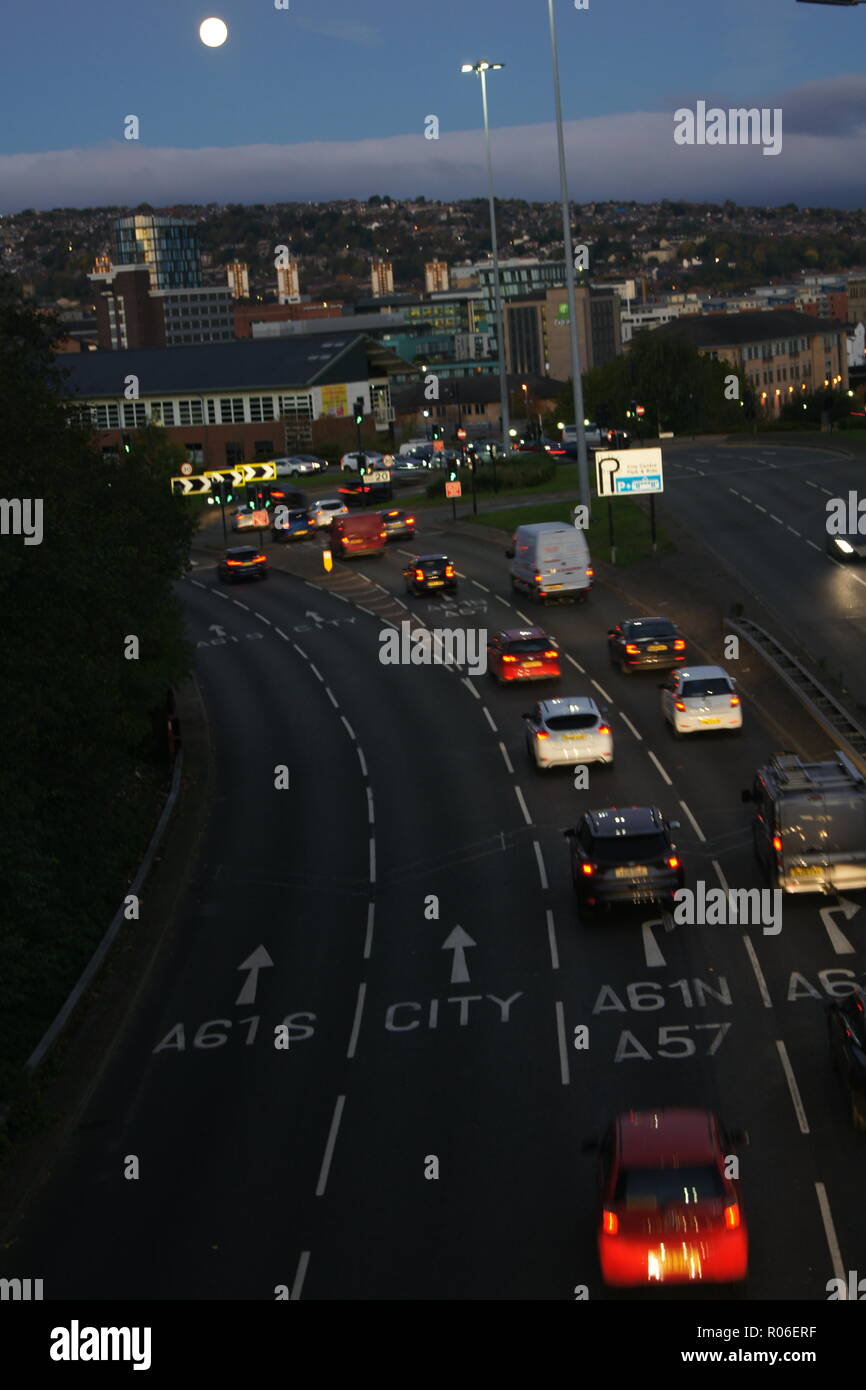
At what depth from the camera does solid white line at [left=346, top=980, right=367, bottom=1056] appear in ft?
71.0

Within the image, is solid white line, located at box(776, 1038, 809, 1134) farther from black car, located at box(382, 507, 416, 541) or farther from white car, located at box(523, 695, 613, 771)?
black car, located at box(382, 507, 416, 541)

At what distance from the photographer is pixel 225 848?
105ft

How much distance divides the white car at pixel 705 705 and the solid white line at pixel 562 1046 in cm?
1434

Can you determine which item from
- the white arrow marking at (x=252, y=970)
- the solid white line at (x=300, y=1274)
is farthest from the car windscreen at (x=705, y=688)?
the solid white line at (x=300, y=1274)

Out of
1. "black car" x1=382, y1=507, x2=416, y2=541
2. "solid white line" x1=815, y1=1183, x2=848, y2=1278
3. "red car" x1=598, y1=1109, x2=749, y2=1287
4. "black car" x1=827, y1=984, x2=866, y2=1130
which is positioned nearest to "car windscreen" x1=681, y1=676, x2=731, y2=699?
"black car" x1=827, y1=984, x2=866, y2=1130

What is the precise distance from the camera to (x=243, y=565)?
64.4m

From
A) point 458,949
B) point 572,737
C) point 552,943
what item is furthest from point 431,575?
point 552,943

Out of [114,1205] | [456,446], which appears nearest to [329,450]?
[456,446]

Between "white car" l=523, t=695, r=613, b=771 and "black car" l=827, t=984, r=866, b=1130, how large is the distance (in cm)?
1548

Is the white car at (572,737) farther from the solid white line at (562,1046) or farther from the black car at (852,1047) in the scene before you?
the black car at (852,1047)

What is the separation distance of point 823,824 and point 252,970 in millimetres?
9074

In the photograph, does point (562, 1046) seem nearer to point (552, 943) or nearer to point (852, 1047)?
point (552, 943)

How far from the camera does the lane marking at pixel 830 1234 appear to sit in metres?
14.4

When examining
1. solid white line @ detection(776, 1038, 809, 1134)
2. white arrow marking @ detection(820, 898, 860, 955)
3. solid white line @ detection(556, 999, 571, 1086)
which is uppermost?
solid white line @ detection(776, 1038, 809, 1134)
